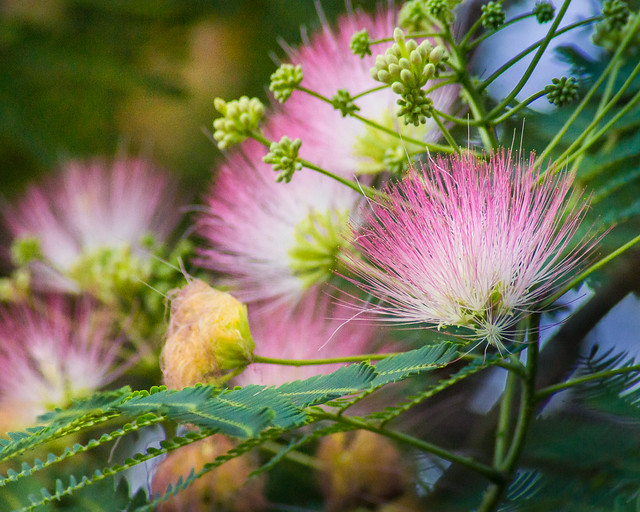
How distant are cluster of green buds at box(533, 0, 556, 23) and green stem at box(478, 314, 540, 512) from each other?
0.42m

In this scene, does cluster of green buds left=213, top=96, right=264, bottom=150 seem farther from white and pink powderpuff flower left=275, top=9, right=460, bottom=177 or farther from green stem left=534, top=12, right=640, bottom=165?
green stem left=534, top=12, right=640, bottom=165

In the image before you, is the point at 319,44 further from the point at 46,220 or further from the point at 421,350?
the point at 46,220

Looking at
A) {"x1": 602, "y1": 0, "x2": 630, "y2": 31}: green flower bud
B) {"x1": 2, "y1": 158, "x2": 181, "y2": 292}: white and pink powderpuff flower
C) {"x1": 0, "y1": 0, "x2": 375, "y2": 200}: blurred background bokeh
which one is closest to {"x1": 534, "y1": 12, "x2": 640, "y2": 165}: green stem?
{"x1": 602, "y1": 0, "x2": 630, "y2": 31}: green flower bud

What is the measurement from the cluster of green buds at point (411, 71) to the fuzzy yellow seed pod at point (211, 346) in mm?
408

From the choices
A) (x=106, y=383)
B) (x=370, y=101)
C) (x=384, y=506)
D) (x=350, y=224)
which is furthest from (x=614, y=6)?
(x=106, y=383)

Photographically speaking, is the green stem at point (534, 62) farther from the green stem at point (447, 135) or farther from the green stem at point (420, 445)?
the green stem at point (420, 445)

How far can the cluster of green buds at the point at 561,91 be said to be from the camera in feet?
3.23

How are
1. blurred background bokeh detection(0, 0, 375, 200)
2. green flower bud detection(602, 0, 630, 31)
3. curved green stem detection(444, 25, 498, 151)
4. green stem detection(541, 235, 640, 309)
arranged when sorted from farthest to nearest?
blurred background bokeh detection(0, 0, 375, 200) → green flower bud detection(602, 0, 630, 31) → curved green stem detection(444, 25, 498, 151) → green stem detection(541, 235, 640, 309)

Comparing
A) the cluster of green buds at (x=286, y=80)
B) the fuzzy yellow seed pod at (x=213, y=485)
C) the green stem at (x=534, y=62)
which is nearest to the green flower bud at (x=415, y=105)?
the green stem at (x=534, y=62)

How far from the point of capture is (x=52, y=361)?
161cm

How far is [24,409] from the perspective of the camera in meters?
1.61

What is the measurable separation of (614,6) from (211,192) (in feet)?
2.71

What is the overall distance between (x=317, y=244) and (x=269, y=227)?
0.10 m

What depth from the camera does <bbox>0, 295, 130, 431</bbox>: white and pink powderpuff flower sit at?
5.20 feet
